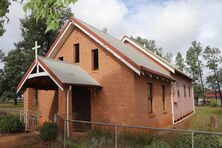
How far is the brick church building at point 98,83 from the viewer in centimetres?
960

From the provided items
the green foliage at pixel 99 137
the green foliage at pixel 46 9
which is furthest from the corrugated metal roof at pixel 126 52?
the green foliage at pixel 46 9

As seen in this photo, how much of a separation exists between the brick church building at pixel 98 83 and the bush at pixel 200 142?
4079 millimetres

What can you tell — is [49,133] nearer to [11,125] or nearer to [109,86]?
[109,86]

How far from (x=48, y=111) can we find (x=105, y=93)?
562cm

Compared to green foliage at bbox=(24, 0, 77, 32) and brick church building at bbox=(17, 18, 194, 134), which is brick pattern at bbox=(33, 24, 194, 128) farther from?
green foliage at bbox=(24, 0, 77, 32)

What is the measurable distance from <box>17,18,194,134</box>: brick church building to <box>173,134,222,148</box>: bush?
13.4 feet

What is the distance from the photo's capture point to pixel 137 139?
6.74 meters

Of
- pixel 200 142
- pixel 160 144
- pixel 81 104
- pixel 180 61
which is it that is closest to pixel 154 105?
pixel 81 104

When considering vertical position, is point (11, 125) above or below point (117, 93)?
below

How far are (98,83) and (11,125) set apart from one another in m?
6.13

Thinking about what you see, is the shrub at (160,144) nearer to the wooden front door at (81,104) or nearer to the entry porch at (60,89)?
the entry porch at (60,89)

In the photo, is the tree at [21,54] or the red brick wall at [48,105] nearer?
the red brick wall at [48,105]

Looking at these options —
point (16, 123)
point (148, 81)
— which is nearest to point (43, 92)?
point (16, 123)

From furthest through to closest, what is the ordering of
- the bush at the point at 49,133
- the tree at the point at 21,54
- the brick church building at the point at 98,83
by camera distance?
the tree at the point at 21,54
the brick church building at the point at 98,83
the bush at the point at 49,133
